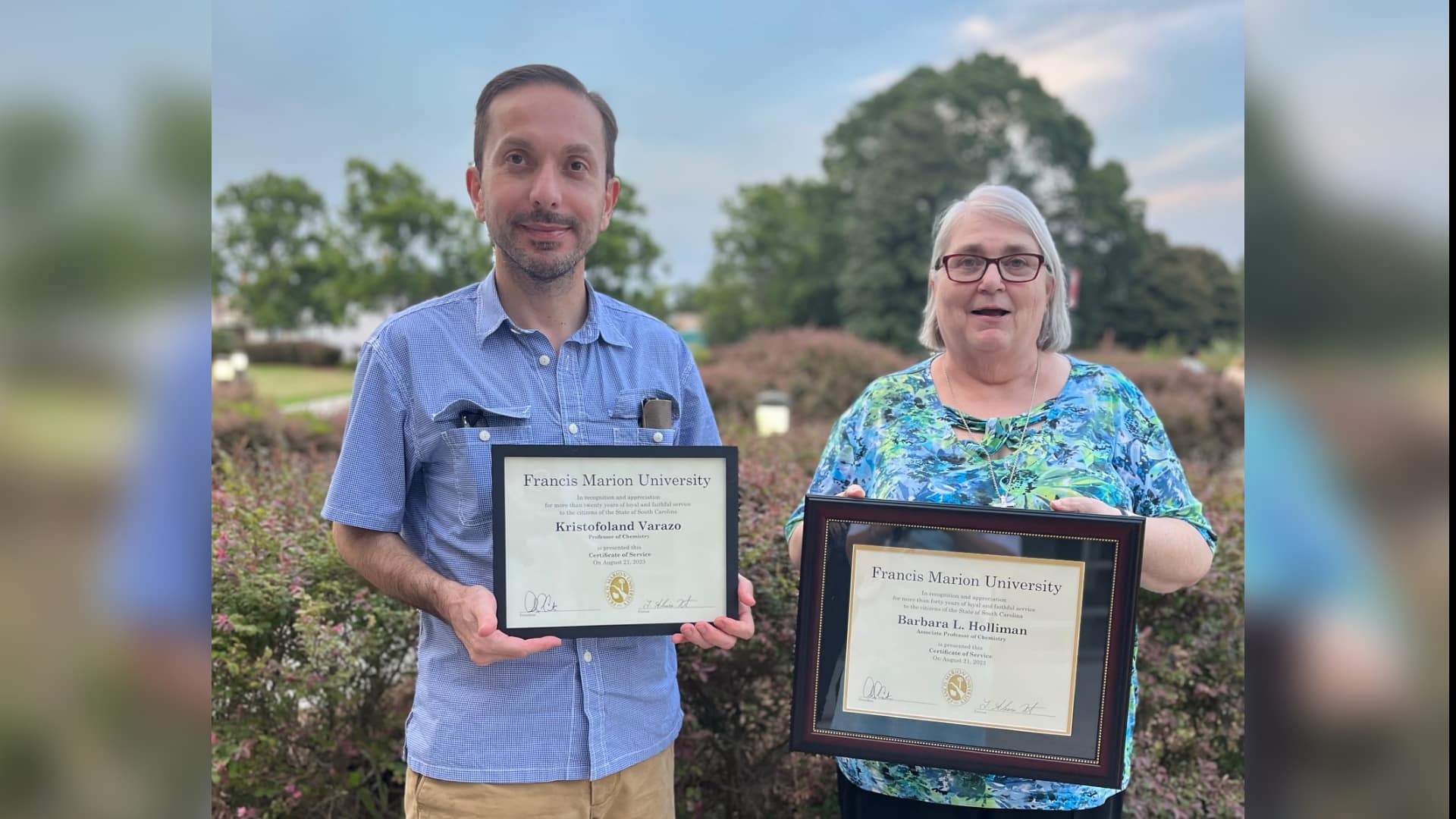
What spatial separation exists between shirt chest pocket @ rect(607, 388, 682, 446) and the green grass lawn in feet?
79.0

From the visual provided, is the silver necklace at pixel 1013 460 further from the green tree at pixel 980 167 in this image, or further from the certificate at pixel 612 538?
the green tree at pixel 980 167

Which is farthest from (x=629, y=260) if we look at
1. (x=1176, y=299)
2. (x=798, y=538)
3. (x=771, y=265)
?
(x=798, y=538)

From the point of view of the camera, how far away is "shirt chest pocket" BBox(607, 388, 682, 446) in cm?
236

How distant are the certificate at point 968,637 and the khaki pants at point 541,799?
43cm

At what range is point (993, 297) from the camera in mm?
2461

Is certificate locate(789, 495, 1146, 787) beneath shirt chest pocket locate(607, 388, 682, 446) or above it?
beneath

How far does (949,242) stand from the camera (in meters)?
2.53

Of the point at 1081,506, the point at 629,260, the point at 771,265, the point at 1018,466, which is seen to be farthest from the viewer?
the point at 771,265

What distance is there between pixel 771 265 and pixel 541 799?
2048 inches

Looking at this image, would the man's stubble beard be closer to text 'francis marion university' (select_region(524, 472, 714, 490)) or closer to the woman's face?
text 'francis marion university' (select_region(524, 472, 714, 490))

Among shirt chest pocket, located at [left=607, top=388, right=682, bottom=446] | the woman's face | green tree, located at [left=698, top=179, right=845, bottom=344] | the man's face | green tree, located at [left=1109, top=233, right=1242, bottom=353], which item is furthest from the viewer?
green tree, located at [left=698, top=179, right=845, bottom=344]

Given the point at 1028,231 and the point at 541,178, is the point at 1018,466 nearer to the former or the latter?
the point at 1028,231

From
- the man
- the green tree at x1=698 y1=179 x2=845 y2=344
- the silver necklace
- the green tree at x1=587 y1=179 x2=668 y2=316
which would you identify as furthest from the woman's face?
the green tree at x1=698 y1=179 x2=845 y2=344
